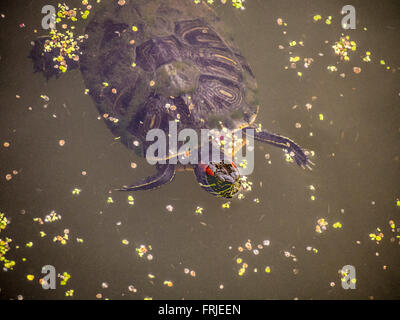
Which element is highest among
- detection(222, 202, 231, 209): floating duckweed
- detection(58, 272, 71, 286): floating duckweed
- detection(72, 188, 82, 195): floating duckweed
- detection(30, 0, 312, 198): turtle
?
detection(30, 0, 312, 198): turtle

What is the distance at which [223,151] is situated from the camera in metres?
2.92

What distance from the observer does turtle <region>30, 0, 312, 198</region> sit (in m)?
2.72

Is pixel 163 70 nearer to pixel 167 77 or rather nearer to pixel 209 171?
pixel 167 77

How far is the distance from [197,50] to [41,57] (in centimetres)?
178

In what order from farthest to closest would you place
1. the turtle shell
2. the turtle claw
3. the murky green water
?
1. the turtle claw
2. the murky green water
3. the turtle shell

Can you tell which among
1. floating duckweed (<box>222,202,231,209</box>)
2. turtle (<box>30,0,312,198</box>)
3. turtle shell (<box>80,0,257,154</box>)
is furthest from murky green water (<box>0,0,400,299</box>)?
turtle shell (<box>80,0,257,154</box>)

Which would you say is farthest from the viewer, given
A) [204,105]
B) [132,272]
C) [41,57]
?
[41,57]

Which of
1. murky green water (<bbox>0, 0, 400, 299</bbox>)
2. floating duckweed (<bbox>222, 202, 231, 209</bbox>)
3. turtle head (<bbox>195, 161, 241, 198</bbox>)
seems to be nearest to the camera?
turtle head (<bbox>195, 161, 241, 198</bbox>)

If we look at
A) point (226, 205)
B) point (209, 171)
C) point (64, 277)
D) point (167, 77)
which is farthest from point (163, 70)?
point (64, 277)

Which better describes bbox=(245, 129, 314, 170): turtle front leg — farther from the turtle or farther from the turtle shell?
the turtle shell

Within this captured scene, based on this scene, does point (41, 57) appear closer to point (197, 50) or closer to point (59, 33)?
point (59, 33)

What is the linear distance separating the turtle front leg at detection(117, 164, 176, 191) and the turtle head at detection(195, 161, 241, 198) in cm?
29

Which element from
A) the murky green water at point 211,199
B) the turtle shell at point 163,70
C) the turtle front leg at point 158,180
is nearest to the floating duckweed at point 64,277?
the murky green water at point 211,199
